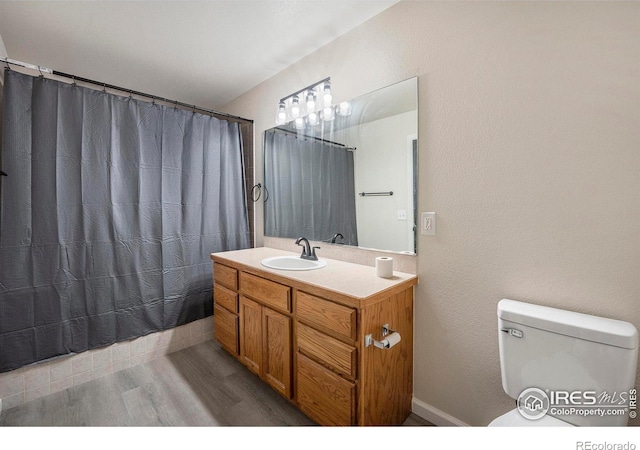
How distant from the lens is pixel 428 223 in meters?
1.61

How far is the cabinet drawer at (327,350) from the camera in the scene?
1.36m

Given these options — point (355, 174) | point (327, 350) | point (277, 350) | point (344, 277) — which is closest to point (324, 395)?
point (327, 350)

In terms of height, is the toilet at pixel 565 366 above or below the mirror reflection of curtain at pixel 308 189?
below

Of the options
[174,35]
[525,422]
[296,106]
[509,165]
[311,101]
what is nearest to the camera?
[525,422]

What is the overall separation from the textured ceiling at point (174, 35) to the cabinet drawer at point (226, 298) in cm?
178

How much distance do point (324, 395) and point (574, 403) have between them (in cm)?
101

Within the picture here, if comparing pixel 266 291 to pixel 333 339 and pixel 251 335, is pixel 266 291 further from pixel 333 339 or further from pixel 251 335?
pixel 333 339

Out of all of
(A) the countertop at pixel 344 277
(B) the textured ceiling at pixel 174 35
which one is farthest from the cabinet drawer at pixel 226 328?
(B) the textured ceiling at pixel 174 35

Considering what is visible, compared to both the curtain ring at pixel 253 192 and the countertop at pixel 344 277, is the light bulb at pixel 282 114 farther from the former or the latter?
the countertop at pixel 344 277

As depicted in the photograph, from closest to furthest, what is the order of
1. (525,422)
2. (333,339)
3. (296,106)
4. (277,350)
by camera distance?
(525,422) → (333,339) → (277,350) → (296,106)

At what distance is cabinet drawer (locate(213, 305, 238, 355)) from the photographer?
7.07ft

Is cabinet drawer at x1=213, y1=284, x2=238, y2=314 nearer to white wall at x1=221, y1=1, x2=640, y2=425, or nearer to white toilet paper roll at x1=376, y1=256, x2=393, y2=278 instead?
white toilet paper roll at x1=376, y1=256, x2=393, y2=278

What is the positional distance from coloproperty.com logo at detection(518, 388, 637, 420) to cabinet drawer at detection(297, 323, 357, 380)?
2.21ft

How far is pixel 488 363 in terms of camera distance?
55.4 inches
